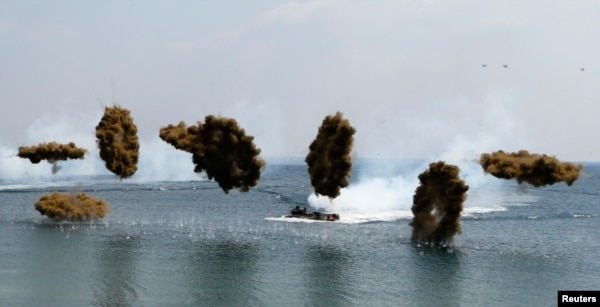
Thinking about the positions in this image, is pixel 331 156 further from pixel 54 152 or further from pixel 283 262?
pixel 54 152

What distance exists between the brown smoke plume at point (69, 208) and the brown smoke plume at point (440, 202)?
66742 millimetres

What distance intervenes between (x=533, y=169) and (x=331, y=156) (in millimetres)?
26186

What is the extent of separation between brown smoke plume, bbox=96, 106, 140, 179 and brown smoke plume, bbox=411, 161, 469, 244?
55295 mm

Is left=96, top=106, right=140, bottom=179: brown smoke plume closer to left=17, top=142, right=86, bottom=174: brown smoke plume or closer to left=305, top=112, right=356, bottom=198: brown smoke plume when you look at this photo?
left=305, top=112, right=356, bottom=198: brown smoke plume

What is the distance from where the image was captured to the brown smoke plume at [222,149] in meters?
69.4

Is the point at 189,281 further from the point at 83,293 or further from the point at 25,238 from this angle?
the point at 25,238

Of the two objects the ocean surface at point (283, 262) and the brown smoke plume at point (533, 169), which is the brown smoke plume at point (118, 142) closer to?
the ocean surface at point (283, 262)

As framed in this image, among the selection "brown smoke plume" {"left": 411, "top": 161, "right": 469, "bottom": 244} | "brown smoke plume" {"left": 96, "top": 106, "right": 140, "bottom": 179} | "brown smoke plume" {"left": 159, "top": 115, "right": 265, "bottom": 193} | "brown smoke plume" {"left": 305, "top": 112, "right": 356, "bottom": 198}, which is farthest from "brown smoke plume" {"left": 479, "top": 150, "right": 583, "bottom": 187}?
"brown smoke plume" {"left": 96, "top": 106, "right": 140, "bottom": 179}

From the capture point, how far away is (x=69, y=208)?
138000mm

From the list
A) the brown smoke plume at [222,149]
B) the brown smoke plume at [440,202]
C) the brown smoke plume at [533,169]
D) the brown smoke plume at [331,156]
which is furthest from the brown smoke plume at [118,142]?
the brown smoke plume at [440,202]

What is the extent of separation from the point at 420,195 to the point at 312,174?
2947 centimetres

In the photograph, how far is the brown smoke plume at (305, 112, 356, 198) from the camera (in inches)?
3332
